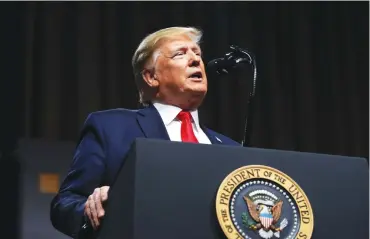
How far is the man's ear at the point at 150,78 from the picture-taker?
1.49 m

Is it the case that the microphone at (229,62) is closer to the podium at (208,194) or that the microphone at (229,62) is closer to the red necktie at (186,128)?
the red necktie at (186,128)

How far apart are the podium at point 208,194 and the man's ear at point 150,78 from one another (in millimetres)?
464

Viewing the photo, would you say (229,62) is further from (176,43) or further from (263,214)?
(263,214)

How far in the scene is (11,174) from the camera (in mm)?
2637

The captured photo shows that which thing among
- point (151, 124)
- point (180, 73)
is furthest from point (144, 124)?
point (180, 73)

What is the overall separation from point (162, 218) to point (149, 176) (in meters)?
0.06

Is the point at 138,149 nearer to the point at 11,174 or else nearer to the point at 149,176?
the point at 149,176

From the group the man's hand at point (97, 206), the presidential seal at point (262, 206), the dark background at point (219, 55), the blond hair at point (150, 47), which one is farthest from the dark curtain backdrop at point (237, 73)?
the presidential seal at point (262, 206)

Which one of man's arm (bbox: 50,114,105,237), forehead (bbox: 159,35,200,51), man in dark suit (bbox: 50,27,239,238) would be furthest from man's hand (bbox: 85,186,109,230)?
forehead (bbox: 159,35,200,51)

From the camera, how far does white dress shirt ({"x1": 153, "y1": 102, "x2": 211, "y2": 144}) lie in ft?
4.57

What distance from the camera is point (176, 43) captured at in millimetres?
1496

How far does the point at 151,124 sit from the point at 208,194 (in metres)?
0.36

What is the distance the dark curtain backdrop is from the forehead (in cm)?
137

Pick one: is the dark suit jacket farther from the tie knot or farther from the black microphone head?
the black microphone head
